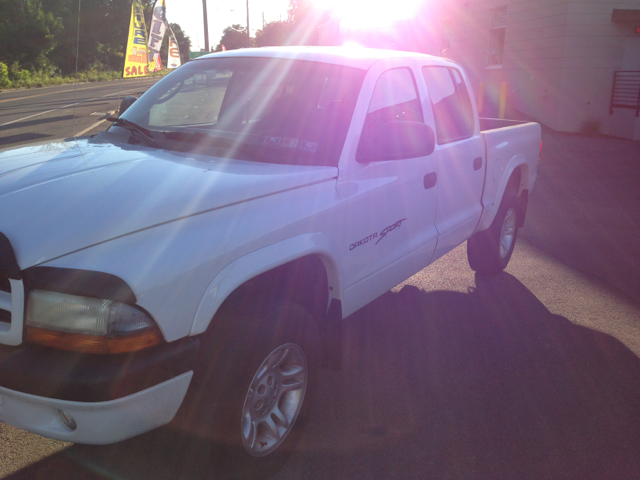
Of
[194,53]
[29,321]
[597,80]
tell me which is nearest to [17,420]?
[29,321]

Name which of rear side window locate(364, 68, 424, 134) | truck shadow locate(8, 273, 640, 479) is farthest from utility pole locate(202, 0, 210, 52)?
rear side window locate(364, 68, 424, 134)

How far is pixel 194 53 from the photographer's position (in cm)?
2258

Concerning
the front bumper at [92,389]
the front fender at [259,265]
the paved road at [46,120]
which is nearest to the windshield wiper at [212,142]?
the front fender at [259,265]

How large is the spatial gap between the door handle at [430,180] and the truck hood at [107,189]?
36.3 inches

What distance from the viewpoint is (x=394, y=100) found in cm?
351

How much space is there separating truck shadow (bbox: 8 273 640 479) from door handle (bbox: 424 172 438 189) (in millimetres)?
1168

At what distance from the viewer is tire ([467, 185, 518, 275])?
500 cm

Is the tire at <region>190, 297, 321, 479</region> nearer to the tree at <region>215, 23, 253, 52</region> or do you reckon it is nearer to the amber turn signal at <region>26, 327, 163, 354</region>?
the amber turn signal at <region>26, 327, 163, 354</region>

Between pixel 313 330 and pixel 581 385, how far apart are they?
1950 millimetres

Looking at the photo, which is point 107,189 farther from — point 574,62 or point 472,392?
point 574,62

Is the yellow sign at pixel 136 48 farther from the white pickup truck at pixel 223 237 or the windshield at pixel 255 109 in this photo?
the windshield at pixel 255 109

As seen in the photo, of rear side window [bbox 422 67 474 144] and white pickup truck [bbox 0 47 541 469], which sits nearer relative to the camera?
white pickup truck [bbox 0 47 541 469]

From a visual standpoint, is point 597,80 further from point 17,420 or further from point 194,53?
point 17,420

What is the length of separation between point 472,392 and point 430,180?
4.43 feet
